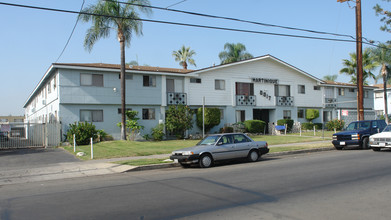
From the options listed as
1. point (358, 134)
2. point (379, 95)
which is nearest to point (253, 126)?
point (358, 134)

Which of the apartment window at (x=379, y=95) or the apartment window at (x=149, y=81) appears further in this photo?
the apartment window at (x=379, y=95)

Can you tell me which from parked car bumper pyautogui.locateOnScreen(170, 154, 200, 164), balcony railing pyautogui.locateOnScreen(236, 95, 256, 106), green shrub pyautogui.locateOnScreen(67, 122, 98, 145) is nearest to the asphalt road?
parked car bumper pyautogui.locateOnScreen(170, 154, 200, 164)

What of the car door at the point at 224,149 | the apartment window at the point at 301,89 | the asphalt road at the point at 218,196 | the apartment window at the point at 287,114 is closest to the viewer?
the asphalt road at the point at 218,196

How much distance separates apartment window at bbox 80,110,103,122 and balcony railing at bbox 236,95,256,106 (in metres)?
13.2

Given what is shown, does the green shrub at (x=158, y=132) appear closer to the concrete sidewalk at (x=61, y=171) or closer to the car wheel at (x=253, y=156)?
the concrete sidewalk at (x=61, y=171)

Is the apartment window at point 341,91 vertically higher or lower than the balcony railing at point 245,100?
higher

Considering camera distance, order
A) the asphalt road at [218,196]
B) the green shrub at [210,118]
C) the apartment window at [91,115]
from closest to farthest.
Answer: the asphalt road at [218,196] < the apartment window at [91,115] < the green shrub at [210,118]

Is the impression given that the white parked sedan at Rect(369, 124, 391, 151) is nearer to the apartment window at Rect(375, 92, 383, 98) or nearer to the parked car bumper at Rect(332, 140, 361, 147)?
the parked car bumper at Rect(332, 140, 361, 147)

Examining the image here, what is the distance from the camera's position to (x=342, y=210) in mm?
6309

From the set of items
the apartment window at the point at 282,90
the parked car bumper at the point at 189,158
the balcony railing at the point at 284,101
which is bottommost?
the parked car bumper at the point at 189,158

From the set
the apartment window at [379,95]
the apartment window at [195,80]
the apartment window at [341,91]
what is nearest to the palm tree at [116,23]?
the apartment window at [195,80]

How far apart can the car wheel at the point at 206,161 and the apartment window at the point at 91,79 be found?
15.9 metres

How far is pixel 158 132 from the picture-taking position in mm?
27391

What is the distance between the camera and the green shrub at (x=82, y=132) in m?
23.8
